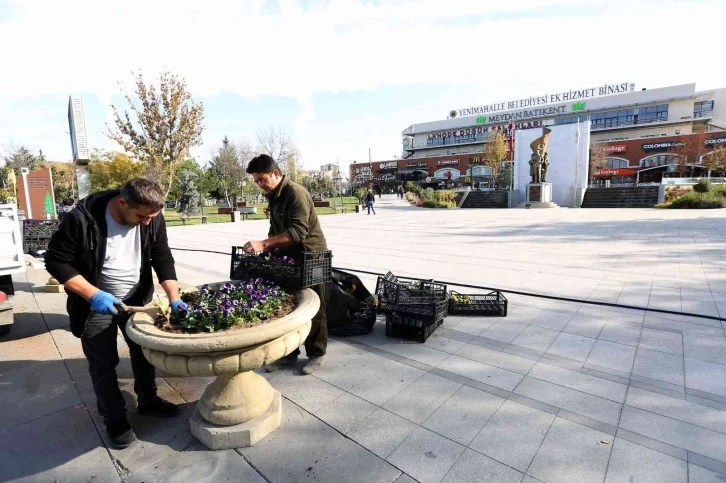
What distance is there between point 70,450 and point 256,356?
1.34 meters

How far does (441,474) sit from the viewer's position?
1970mm

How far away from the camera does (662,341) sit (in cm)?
362

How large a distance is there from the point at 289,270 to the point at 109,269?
3.68 ft

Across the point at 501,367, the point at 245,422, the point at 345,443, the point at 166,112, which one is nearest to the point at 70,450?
the point at 245,422

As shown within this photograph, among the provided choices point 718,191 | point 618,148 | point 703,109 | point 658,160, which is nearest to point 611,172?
point 618,148

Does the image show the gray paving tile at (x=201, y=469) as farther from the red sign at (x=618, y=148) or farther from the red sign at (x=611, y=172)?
the red sign at (x=618, y=148)

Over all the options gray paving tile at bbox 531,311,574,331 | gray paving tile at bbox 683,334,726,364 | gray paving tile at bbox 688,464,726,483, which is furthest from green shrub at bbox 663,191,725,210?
gray paving tile at bbox 688,464,726,483

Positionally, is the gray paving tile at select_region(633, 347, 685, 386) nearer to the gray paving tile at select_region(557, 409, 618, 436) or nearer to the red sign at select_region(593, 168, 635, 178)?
the gray paving tile at select_region(557, 409, 618, 436)

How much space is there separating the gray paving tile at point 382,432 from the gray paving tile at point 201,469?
0.38 m

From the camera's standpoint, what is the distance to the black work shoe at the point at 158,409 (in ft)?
8.41

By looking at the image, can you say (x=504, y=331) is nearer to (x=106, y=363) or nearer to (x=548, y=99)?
(x=106, y=363)

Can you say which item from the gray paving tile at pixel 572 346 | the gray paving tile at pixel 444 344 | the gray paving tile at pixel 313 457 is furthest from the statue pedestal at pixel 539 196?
the gray paving tile at pixel 313 457

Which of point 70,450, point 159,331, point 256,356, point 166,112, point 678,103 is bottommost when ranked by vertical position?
point 70,450

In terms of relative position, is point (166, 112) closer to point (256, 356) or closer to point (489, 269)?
point (489, 269)
